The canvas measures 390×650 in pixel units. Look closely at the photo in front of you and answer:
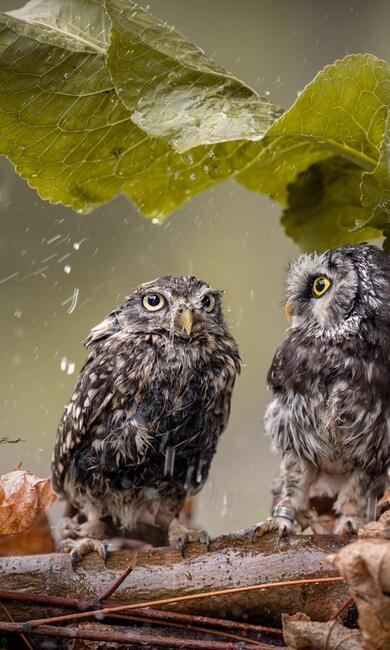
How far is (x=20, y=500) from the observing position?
8.16ft

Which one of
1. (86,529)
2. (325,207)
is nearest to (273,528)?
A: (86,529)

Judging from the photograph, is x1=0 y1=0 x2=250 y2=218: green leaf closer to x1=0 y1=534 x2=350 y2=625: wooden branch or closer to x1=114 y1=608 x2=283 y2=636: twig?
x1=0 y1=534 x2=350 y2=625: wooden branch

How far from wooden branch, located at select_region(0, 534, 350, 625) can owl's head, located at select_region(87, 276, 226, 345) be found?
71 centimetres

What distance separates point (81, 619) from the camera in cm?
242

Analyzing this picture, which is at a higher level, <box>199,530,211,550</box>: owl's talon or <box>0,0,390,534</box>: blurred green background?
<box>0,0,390,534</box>: blurred green background

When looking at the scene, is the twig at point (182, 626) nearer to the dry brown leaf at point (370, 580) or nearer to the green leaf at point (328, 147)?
the dry brown leaf at point (370, 580)

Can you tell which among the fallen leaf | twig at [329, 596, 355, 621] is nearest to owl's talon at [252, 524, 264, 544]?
twig at [329, 596, 355, 621]

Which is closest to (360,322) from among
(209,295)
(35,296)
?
(209,295)

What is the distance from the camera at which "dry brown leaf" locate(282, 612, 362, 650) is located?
2.12m

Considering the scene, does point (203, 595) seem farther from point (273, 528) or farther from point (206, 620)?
point (273, 528)

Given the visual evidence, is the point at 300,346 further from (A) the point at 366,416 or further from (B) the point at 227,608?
(B) the point at 227,608

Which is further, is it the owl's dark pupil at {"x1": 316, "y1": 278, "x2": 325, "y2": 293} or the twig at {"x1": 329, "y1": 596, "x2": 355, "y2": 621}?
the owl's dark pupil at {"x1": 316, "y1": 278, "x2": 325, "y2": 293}

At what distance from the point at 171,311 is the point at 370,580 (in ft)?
4.45

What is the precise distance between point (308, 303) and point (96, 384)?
71 cm
